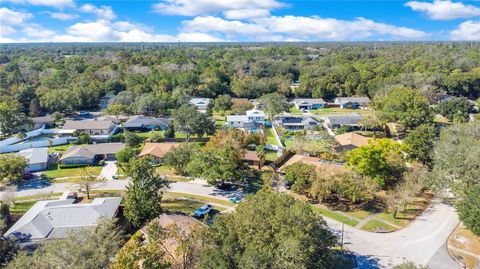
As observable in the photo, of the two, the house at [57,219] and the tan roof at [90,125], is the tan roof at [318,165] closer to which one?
the house at [57,219]

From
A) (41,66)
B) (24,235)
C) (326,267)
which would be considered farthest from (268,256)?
(41,66)

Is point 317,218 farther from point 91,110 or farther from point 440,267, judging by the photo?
point 91,110

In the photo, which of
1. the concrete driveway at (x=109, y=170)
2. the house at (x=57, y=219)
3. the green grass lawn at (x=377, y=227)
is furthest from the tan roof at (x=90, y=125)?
the green grass lawn at (x=377, y=227)

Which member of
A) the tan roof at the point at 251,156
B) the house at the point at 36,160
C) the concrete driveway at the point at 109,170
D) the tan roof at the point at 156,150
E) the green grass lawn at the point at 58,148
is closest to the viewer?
the concrete driveway at the point at 109,170

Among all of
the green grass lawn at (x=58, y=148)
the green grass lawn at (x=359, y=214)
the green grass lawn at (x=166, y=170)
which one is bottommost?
the green grass lawn at (x=359, y=214)

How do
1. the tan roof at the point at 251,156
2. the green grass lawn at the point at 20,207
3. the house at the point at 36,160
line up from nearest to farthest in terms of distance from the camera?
the green grass lawn at the point at 20,207 < the house at the point at 36,160 < the tan roof at the point at 251,156

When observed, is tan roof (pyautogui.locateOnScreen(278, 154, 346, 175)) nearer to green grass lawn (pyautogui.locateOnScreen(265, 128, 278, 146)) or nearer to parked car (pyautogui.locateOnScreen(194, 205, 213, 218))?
green grass lawn (pyautogui.locateOnScreen(265, 128, 278, 146))

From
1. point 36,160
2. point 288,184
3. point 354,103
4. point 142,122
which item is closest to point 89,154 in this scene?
point 36,160

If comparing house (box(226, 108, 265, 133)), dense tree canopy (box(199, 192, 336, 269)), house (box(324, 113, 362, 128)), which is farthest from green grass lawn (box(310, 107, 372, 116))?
dense tree canopy (box(199, 192, 336, 269))
